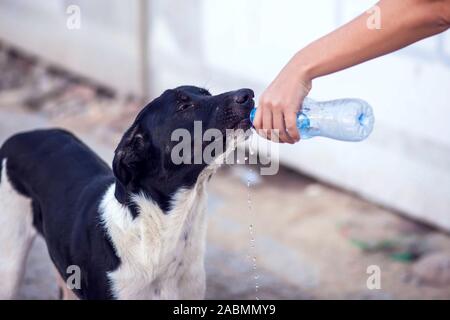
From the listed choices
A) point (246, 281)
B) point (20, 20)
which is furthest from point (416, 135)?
point (20, 20)

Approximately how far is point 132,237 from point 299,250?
204cm

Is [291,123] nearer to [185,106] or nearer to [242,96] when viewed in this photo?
[242,96]

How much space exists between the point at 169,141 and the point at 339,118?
0.72 m

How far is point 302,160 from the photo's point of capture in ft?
20.5

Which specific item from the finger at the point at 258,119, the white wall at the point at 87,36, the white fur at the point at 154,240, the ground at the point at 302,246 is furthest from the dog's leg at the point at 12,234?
the white wall at the point at 87,36

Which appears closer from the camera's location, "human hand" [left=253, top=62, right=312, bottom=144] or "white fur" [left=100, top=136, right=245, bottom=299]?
"human hand" [left=253, top=62, right=312, bottom=144]

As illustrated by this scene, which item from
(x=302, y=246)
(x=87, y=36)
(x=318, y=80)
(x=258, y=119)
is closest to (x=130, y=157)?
(x=258, y=119)

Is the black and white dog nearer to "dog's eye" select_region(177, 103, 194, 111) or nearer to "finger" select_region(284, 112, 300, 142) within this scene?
"dog's eye" select_region(177, 103, 194, 111)

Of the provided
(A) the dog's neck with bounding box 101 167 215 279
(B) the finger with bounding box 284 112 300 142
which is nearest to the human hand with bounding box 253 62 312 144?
(B) the finger with bounding box 284 112 300 142

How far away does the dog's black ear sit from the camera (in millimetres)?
3365

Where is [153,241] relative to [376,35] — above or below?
below

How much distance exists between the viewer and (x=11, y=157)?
13.4ft

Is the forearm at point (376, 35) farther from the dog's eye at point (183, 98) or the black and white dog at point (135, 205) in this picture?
the dog's eye at point (183, 98)

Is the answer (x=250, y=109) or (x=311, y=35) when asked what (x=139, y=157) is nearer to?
(x=250, y=109)
